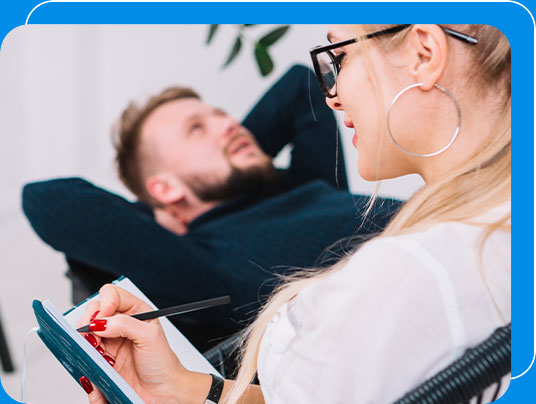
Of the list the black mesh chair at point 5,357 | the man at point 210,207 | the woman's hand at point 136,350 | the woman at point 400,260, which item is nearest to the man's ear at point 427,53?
the woman at point 400,260

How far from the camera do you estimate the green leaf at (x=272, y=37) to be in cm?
99

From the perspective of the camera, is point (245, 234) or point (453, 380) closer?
point (453, 380)

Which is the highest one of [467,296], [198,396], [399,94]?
[399,94]

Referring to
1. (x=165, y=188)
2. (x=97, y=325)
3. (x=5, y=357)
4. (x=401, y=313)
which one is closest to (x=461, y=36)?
(x=401, y=313)

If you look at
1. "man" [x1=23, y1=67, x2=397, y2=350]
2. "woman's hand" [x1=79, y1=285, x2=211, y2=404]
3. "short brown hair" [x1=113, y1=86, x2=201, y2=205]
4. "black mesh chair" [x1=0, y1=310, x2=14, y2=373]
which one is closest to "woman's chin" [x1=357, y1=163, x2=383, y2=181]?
"man" [x1=23, y1=67, x2=397, y2=350]

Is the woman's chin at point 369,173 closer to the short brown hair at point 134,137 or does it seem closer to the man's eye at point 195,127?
the man's eye at point 195,127

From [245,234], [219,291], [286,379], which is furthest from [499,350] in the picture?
[245,234]

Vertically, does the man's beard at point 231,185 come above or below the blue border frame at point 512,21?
below

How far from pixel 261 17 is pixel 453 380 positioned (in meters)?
0.40

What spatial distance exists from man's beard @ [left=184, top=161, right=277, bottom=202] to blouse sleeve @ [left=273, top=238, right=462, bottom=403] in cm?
77

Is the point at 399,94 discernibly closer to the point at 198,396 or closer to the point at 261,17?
the point at 261,17

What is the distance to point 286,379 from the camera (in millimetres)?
525

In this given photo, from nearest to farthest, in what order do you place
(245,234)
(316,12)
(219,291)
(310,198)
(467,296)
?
1. (467,296)
2. (316,12)
3. (219,291)
4. (245,234)
5. (310,198)

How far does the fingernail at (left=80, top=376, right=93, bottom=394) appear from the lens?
0.61 m
